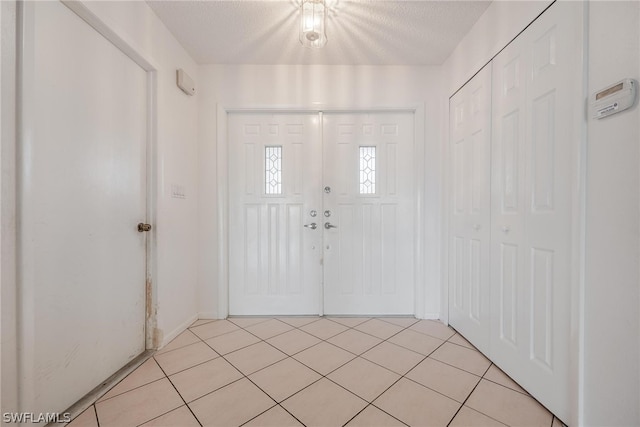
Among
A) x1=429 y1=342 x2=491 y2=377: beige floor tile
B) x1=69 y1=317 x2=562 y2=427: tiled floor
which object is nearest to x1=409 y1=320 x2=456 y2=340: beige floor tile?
x1=69 y1=317 x2=562 y2=427: tiled floor

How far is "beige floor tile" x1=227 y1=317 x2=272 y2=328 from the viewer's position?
2.17 m

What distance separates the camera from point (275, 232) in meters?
2.35

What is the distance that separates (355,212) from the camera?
2.34 m

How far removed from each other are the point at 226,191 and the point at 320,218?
36.9 inches

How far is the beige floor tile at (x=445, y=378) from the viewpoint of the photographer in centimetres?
131

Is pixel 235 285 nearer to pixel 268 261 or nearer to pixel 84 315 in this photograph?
pixel 268 261

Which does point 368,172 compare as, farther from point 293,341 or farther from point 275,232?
point 293,341

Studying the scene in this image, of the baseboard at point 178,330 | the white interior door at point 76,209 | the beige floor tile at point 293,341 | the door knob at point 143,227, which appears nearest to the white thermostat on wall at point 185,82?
the white interior door at point 76,209

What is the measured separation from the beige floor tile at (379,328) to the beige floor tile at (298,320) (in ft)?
1.41

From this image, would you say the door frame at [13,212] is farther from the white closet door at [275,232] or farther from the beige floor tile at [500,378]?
the beige floor tile at [500,378]

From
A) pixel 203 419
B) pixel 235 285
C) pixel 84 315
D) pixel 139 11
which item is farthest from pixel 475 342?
pixel 139 11

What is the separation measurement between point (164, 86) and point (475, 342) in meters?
2.98

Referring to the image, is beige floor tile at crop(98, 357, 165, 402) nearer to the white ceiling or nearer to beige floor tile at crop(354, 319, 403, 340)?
beige floor tile at crop(354, 319, 403, 340)

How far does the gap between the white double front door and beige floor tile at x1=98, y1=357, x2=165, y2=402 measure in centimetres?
84
